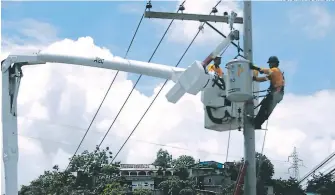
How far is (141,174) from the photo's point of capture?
99.1 m

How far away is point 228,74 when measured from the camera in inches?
362

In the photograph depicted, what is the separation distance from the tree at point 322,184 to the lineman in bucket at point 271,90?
6328 cm

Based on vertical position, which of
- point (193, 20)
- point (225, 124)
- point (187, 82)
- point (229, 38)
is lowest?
point (225, 124)

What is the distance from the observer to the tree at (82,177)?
210 ft

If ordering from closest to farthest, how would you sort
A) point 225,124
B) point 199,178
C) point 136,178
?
1. point 225,124
2. point 199,178
3. point 136,178

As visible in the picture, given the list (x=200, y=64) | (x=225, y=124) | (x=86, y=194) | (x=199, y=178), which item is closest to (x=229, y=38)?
(x=200, y=64)

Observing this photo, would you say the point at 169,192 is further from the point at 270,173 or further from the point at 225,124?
the point at 225,124

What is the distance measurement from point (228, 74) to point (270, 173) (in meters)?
66.6

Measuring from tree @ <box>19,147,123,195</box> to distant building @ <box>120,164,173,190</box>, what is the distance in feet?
34.7

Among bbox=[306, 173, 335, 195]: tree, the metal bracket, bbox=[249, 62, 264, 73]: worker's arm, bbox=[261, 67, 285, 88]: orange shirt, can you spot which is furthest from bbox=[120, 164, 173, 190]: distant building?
bbox=[249, 62, 264, 73]: worker's arm

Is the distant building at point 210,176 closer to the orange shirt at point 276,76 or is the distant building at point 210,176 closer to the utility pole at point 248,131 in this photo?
the utility pole at point 248,131

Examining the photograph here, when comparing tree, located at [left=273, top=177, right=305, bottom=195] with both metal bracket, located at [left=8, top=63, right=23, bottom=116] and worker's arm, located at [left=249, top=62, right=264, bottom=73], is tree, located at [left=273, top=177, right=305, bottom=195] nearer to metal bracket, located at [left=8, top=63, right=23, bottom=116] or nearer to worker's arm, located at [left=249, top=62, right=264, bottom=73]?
metal bracket, located at [left=8, top=63, right=23, bottom=116]

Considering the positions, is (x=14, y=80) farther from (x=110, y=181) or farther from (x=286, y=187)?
(x=286, y=187)

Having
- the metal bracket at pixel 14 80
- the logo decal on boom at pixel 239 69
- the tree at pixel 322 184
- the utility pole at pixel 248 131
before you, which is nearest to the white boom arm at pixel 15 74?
the metal bracket at pixel 14 80
